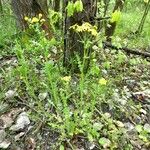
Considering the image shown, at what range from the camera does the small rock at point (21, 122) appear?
3531 mm

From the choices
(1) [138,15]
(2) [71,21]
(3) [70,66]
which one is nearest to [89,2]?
(2) [71,21]

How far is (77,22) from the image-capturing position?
157 inches

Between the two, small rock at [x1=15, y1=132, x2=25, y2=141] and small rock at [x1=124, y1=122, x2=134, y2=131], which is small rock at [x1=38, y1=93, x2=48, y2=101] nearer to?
small rock at [x1=15, y1=132, x2=25, y2=141]

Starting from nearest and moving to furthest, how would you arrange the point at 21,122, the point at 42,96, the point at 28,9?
the point at 21,122 < the point at 42,96 < the point at 28,9

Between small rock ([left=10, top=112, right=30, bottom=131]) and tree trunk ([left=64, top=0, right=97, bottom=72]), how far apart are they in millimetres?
944

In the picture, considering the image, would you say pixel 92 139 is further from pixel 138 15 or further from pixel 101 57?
pixel 138 15

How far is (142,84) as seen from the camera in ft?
15.4

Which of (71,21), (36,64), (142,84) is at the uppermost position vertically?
(71,21)

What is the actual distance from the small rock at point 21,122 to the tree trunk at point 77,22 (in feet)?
3.10

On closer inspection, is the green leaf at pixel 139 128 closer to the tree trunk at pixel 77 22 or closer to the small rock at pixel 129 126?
the small rock at pixel 129 126

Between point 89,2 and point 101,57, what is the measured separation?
1219mm

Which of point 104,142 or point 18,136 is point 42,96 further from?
point 104,142

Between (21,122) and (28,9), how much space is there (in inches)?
98.5

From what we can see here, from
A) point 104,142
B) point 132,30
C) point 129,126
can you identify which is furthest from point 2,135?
point 132,30
